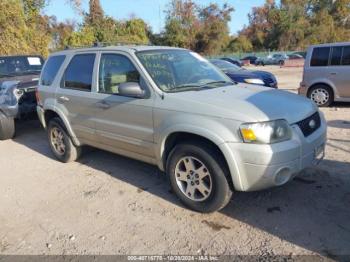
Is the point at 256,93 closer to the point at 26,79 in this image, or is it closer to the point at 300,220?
the point at 300,220

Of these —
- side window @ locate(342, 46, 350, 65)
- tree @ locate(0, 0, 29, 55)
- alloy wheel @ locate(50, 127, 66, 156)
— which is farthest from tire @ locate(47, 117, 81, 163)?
tree @ locate(0, 0, 29, 55)

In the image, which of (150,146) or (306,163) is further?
(150,146)

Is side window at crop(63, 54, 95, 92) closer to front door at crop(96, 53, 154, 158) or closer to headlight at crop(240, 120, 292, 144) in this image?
front door at crop(96, 53, 154, 158)

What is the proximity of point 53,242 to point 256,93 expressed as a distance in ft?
9.25

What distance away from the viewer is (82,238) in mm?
3812

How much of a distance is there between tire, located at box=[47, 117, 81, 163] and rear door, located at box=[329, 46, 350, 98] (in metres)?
7.13

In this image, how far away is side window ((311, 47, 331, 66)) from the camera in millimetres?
9817

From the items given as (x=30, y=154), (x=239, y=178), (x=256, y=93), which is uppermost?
(x=256, y=93)

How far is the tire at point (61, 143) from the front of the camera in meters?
6.03

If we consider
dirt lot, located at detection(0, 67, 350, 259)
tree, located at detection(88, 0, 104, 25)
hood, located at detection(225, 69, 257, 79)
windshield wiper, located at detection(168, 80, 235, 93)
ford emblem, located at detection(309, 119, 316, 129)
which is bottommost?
dirt lot, located at detection(0, 67, 350, 259)

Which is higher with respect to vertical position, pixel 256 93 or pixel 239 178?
pixel 256 93

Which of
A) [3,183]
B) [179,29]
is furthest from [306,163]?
[179,29]

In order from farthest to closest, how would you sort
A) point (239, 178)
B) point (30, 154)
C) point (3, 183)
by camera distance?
point (30, 154) < point (3, 183) < point (239, 178)

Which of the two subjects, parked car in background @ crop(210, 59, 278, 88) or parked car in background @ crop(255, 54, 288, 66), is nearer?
parked car in background @ crop(210, 59, 278, 88)
